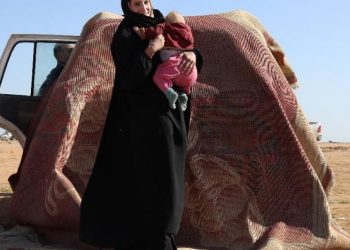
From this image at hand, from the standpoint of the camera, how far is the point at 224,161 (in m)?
5.68

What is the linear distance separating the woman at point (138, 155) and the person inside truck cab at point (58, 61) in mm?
2996

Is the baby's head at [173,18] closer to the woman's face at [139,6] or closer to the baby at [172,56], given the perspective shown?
the baby at [172,56]

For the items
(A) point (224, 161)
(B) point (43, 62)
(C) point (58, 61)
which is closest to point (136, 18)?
(A) point (224, 161)

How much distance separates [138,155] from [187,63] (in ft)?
1.84

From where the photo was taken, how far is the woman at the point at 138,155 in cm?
425

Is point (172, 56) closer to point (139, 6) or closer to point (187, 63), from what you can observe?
point (187, 63)

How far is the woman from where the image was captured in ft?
13.9

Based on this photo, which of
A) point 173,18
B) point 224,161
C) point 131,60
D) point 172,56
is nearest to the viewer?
point 131,60

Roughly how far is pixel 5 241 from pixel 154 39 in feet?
6.50

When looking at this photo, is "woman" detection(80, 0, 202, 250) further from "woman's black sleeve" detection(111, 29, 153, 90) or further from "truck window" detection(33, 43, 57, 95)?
"truck window" detection(33, 43, 57, 95)

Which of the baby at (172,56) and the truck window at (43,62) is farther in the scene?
the truck window at (43,62)

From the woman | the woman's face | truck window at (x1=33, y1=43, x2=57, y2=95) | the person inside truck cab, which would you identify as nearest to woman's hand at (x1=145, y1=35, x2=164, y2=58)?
the woman

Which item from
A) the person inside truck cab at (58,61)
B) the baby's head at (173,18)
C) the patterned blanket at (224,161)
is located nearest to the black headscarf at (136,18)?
the baby's head at (173,18)

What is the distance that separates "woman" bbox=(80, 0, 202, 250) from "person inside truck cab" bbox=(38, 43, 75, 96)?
9.83 feet
